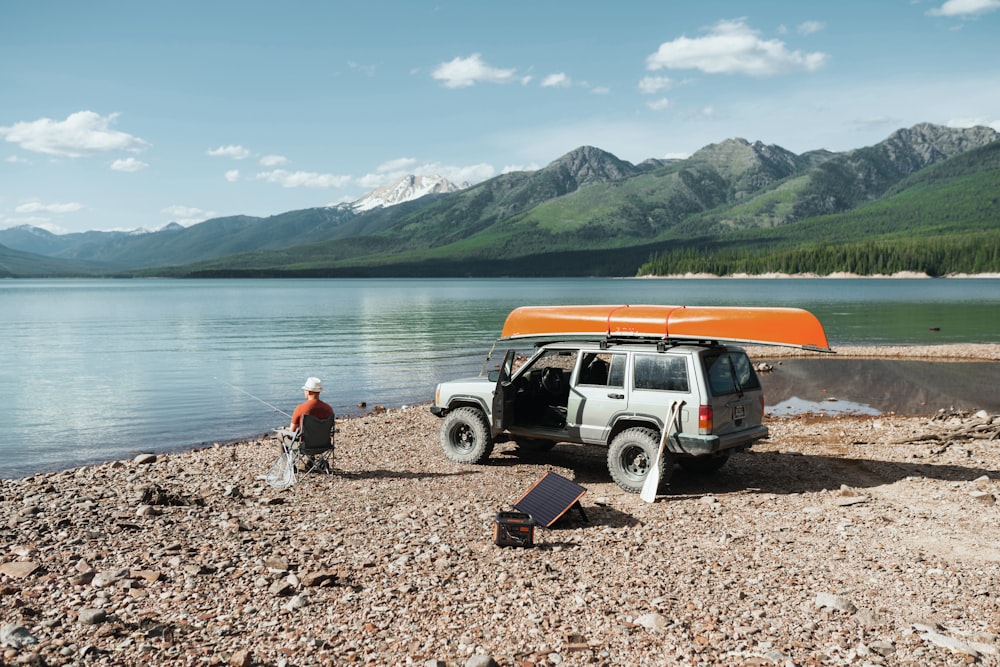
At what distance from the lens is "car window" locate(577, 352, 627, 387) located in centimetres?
1352

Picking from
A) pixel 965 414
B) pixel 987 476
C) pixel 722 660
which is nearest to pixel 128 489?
pixel 722 660

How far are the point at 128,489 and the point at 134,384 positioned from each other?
22.7 metres

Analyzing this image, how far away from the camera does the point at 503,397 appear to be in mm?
14891

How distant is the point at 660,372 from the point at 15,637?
→ 982cm

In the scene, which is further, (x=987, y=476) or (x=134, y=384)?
(x=134, y=384)

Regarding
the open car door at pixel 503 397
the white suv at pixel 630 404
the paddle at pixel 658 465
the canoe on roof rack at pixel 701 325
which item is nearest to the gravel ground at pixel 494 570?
the paddle at pixel 658 465

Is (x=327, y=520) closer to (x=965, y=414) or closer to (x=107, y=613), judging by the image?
(x=107, y=613)

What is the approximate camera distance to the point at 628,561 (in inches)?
377

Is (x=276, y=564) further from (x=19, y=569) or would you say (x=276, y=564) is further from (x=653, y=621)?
(x=653, y=621)

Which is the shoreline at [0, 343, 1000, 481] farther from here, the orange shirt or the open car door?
the orange shirt

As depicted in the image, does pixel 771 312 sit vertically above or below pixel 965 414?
above

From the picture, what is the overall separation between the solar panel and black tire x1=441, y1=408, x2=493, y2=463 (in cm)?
361

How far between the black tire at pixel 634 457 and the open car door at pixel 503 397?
2.49 meters

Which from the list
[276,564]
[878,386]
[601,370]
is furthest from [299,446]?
[878,386]
